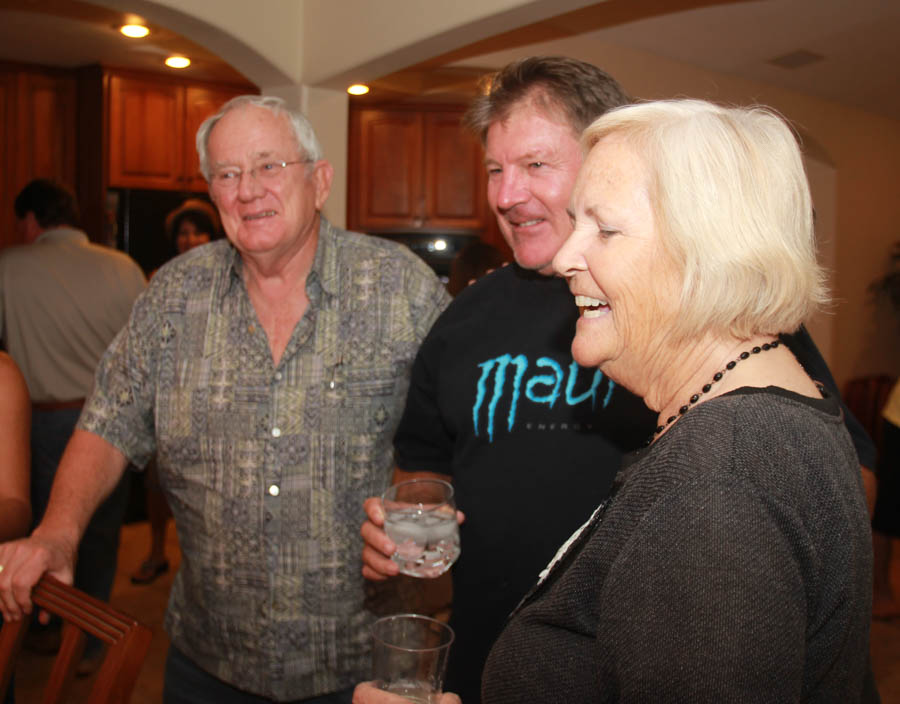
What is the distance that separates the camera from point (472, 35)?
3.25 m

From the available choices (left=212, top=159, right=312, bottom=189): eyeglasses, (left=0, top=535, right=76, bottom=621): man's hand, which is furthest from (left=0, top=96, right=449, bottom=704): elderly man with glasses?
(left=0, top=535, right=76, bottom=621): man's hand

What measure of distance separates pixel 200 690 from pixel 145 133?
4580 mm

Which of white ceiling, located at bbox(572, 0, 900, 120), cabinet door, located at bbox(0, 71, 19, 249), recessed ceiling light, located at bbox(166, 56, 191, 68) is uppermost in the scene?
recessed ceiling light, located at bbox(166, 56, 191, 68)

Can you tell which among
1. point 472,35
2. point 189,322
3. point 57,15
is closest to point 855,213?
point 472,35

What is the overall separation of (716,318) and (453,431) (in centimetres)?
78

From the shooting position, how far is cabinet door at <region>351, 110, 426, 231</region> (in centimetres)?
614

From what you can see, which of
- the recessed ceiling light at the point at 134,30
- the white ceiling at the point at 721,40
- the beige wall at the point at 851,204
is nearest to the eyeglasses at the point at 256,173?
the white ceiling at the point at 721,40

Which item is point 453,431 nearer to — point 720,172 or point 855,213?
point 720,172

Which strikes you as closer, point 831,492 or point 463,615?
point 831,492

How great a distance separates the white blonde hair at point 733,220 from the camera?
80cm

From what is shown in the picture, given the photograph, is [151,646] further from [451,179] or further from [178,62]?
[451,179]

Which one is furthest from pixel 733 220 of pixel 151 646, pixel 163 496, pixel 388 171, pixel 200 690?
pixel 388 171

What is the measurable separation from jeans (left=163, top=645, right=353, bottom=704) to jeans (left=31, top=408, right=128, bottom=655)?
5.62 feet

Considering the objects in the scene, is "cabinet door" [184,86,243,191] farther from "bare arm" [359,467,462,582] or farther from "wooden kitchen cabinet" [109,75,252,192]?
"bare arm" [359,467,462,582]
